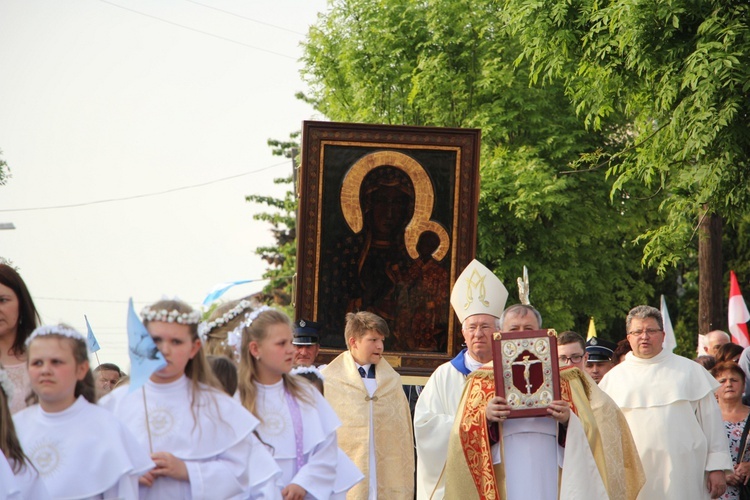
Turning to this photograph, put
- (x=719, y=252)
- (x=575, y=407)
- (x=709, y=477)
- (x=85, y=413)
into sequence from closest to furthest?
1. (x=85, y=413)
2. (x=575, y=407)
3. (x=709, y=477)
4. (x=719, y=252)

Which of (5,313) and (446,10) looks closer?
(5,313)

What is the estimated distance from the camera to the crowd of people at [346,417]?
5.57 meters

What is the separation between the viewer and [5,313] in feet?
21.7

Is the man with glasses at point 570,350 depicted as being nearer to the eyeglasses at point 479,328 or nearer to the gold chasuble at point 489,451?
the eyeglasses at point 479,328

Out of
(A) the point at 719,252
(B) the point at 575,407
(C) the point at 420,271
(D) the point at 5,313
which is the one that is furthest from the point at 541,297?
(D) the point at 5,313

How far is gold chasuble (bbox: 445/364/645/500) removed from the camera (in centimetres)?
857

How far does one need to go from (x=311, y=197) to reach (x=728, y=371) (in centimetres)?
668

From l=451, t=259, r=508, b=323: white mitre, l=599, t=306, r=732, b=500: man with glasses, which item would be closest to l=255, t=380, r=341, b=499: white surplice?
l=451, t=259, r=508, b=323: white mitre

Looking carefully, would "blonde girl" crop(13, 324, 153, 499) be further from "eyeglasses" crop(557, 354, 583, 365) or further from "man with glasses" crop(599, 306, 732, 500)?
"man with glasses" crop(599, 306, 732, 500)

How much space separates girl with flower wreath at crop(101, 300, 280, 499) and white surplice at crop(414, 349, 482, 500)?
3855 millimetres

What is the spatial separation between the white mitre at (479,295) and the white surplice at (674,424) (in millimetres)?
1357

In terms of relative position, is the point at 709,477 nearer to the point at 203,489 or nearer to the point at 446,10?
the point at 203,489

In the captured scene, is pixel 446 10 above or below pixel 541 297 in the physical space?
above

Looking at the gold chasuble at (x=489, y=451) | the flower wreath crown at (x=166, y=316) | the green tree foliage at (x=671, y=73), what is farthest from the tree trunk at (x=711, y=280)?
the flower wreath crown at (x=166, y=316)
